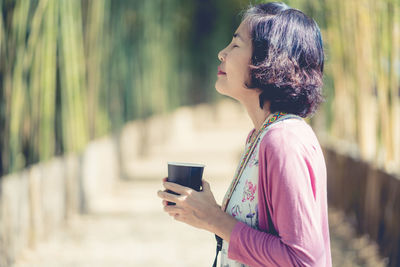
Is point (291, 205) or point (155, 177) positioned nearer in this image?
point (291, 205)

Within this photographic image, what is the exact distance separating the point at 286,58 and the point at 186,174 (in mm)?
301

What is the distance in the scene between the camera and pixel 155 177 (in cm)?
653

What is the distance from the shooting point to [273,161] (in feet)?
2.99

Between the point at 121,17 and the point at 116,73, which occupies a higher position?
the point at 121,17

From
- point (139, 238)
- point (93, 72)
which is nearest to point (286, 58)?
point (139, 238)

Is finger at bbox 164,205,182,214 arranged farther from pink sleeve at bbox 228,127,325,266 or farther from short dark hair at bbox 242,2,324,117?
short dark hair at bbox 242,2,324,117

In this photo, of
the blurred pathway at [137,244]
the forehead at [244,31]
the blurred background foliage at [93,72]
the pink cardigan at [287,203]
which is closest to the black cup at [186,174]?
the pink cardigan at [287,203]

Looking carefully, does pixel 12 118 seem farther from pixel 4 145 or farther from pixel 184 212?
pixel 184 212

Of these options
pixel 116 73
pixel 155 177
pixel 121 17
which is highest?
pixel 121 17

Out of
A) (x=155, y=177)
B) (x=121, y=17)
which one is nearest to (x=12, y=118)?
(x=121, y=17)

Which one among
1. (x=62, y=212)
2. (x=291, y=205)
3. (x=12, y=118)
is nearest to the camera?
(x=291, y=205)

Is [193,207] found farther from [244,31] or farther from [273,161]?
[244,31]

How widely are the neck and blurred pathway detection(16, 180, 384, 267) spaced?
2315 millimetres

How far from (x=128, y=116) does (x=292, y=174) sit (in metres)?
6.63
